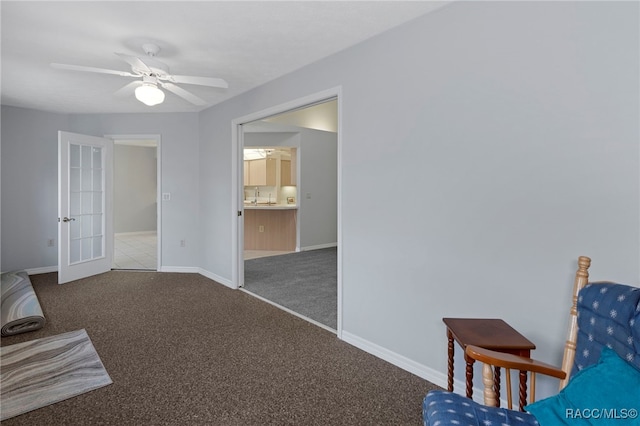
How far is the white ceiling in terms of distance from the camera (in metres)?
2.24

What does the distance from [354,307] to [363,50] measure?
6.83 feet

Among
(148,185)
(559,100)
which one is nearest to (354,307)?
(559,100)

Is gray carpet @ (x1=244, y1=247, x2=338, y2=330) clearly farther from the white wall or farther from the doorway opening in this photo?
the doorway opening

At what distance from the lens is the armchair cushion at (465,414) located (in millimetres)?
1210

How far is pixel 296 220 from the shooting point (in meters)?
7.39

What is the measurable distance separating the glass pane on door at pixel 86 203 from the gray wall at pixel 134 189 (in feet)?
15.4

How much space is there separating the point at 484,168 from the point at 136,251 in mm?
7189

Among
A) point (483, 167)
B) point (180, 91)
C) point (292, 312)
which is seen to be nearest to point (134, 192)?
point (180, 91)

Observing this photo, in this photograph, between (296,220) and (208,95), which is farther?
(296,220)

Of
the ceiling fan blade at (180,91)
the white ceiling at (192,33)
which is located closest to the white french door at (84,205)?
the white ceiling at (192,33)

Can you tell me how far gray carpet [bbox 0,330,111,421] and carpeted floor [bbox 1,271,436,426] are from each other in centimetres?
8

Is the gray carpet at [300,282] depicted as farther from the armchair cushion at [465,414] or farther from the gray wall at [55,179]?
the armchair cushion at [465,414]

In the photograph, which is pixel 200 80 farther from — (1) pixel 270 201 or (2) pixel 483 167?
(1) pixel 270 201

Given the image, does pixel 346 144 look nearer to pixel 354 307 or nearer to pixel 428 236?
pixel 428 236
